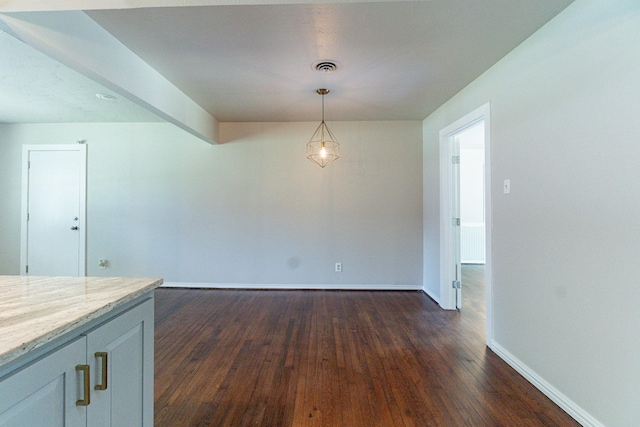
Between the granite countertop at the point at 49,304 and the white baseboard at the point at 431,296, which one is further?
the white baseboard at the point at 431,296

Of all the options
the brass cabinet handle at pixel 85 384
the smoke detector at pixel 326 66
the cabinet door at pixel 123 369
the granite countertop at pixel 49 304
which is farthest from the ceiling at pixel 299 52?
the brass cabinet handle at pixel 85 384

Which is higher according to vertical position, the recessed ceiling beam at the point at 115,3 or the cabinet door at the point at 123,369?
the recessed ceiling beam at the point at 115,3

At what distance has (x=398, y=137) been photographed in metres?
4.35

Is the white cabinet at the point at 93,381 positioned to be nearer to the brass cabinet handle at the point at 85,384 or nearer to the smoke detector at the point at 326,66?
the brass cabinet handle at the point at 85,384

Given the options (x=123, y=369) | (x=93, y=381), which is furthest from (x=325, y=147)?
(x=93, y=381)

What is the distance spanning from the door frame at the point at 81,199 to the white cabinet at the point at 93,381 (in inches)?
162

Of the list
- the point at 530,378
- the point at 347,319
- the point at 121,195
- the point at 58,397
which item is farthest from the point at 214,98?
the point at 530,378

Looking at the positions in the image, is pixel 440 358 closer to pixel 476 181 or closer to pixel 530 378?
pixel 530 378

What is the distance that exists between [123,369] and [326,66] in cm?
250

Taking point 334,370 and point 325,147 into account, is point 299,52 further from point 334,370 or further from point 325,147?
point 334,370

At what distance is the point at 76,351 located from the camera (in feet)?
2.97

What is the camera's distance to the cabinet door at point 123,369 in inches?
38.7

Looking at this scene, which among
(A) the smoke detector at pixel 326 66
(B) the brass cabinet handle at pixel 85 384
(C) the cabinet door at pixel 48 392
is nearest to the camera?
(C) the cabinet door at pixel 48 392

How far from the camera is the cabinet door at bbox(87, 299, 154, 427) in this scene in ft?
3.23
